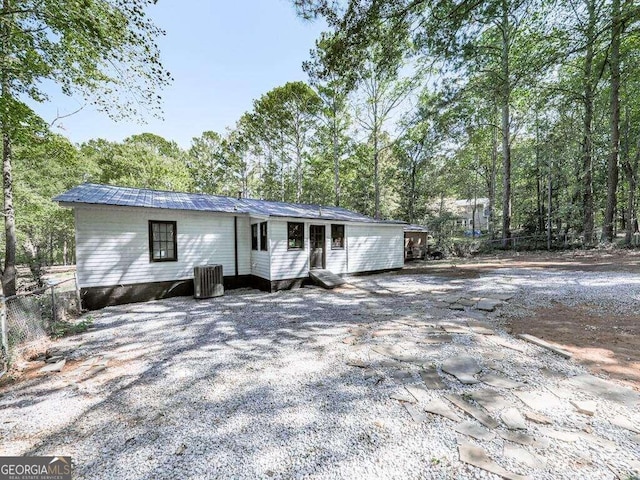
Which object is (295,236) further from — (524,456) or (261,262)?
(524,456)

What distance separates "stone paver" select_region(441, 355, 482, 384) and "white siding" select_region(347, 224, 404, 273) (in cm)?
716

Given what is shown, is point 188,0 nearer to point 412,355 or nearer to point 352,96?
point 412,355

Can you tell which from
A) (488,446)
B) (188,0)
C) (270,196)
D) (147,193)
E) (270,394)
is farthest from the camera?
(270,196)

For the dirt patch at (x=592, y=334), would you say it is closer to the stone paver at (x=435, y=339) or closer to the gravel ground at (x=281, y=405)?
the gravel ground at (x=281, y=405)

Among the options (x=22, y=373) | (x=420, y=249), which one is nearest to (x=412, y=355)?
(x=22, y=373)

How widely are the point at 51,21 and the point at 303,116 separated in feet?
45.4

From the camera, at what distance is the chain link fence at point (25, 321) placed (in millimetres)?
3467

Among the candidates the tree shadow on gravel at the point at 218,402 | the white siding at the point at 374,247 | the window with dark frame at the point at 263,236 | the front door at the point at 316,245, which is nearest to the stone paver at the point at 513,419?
the tree shadow on gravel at the point at 218,402

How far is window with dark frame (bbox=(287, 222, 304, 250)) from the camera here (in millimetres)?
8750

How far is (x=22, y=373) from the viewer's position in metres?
3.43

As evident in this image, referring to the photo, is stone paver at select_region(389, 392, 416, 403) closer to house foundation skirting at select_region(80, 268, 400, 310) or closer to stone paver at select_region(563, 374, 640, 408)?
stone paver at select_region(563, 374, 640, 408)

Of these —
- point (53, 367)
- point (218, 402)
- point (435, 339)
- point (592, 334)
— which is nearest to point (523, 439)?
point (435, 339)

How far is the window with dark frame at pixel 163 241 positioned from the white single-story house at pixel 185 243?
26 millimetres

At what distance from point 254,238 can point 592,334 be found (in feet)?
28.0
